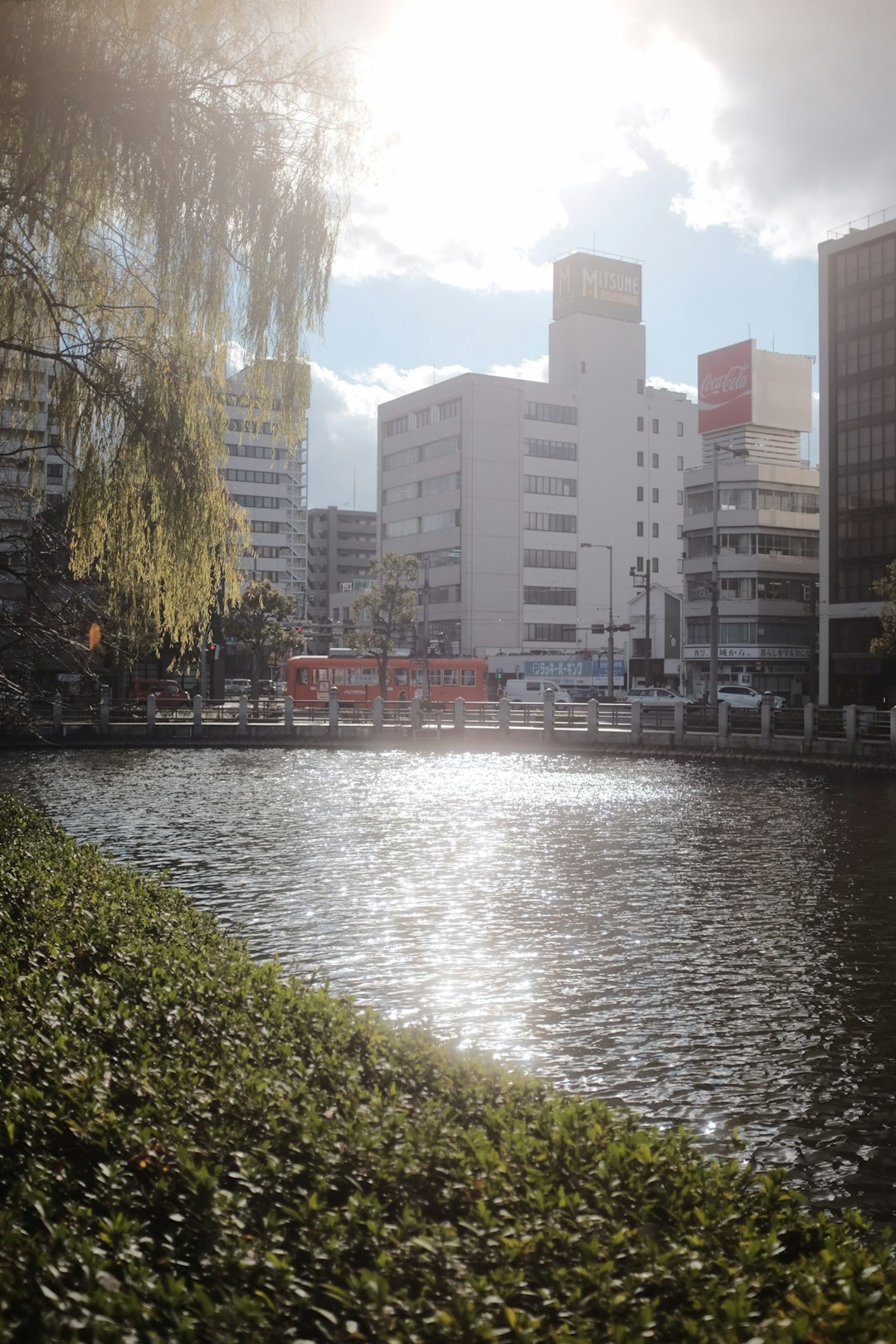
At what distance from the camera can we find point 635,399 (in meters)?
112

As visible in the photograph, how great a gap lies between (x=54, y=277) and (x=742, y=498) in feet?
246

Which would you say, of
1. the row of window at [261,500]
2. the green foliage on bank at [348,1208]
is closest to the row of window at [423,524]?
the row of window at [261,500]

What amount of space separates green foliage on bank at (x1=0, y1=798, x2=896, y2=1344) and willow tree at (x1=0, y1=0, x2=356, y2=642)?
22.3ft

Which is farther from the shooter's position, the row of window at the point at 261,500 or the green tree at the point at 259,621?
the row of window at the point at 261,500

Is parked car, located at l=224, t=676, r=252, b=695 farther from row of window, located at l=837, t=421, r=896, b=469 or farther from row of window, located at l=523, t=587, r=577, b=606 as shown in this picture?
row of window, located at l=837, t=421, r=896, b=469

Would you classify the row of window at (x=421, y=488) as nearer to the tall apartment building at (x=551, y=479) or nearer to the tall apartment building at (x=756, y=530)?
the tall apartment building at (x=551, y=479)

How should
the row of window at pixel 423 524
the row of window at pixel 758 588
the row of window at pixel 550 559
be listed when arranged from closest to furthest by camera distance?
the row of window at pixel 758 588, the row of window at pixel 423 524, the row of window at pixel 550 559

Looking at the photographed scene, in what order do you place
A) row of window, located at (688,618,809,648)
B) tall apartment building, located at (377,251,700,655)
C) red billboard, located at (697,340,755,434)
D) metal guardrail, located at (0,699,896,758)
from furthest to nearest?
tall apartment building, located at (377,251,700,655)
red billboard, located at (697,340,755,434)
row of window, located at (688,618,809,648)
metal guardrail, located at (0,699,896,758)

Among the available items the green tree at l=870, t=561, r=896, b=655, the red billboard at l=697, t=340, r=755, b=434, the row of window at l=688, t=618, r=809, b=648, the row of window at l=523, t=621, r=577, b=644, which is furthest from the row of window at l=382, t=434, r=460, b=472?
the green tree at l=870, t=561, r=896, b=655

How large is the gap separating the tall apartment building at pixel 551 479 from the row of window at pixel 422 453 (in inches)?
5.9

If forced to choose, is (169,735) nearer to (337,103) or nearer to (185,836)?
(185,836)

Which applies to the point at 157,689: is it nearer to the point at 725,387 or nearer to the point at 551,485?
the point at 725,387

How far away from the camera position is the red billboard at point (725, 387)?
8756cm

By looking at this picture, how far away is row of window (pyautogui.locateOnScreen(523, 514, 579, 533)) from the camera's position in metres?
106
